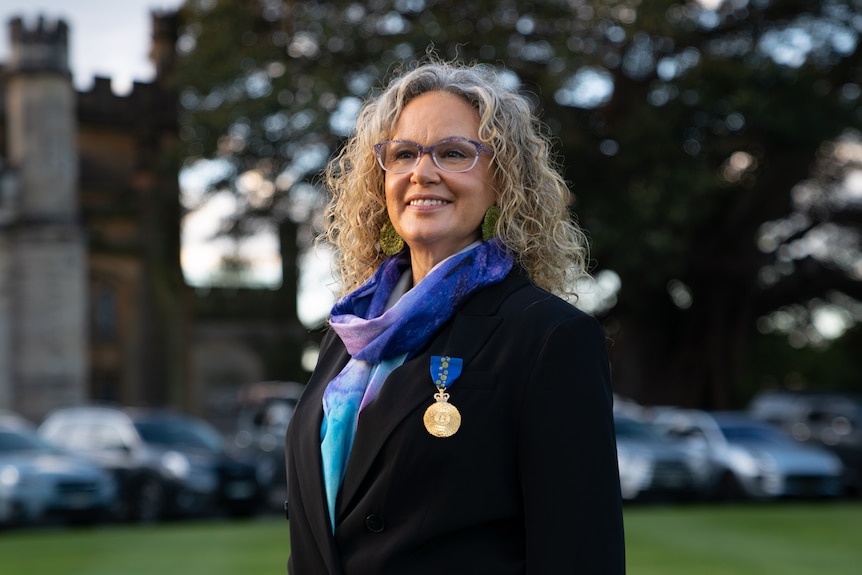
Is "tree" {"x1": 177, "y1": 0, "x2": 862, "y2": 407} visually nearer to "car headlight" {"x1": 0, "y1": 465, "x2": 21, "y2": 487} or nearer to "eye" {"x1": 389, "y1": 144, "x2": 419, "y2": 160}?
"car headlight" {"x1": 0, "y1": 465, "x2": 21, "y2": 487}

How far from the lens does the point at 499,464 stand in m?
2.33

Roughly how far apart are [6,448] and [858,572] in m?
12.5

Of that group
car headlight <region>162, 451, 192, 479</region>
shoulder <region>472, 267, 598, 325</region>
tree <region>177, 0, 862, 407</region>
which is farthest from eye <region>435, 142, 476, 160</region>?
tree <region>177, 0, 862, 407</region>

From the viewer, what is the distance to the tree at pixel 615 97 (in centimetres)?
2373

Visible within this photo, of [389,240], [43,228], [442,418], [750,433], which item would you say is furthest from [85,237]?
[442,418]

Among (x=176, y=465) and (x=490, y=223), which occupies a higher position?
(x=490, y=223)

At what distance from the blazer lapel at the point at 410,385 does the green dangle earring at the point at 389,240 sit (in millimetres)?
411

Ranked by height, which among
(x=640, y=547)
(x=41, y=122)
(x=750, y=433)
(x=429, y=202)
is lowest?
(x=640, y=547)

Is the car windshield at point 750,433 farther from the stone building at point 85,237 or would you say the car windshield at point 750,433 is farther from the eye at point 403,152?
the eye at point 403,152

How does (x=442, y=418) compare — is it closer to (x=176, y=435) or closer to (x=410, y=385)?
(x=410, y=385)

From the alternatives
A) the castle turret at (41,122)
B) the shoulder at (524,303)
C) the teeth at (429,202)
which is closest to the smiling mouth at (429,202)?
the teeth at (429,202)

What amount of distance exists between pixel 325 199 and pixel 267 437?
546cm

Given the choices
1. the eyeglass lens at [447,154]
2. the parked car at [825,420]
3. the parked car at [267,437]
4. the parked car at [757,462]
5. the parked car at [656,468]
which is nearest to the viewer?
the eyeglass lens at [447,154]

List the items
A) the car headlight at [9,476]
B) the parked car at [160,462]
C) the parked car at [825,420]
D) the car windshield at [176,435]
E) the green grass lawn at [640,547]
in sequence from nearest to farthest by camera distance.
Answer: the green grass lawn at [640,547], the car headlight at [9,476], the parked car at [160,462], the car windshield at [176,435], the parked car at [825,420]
